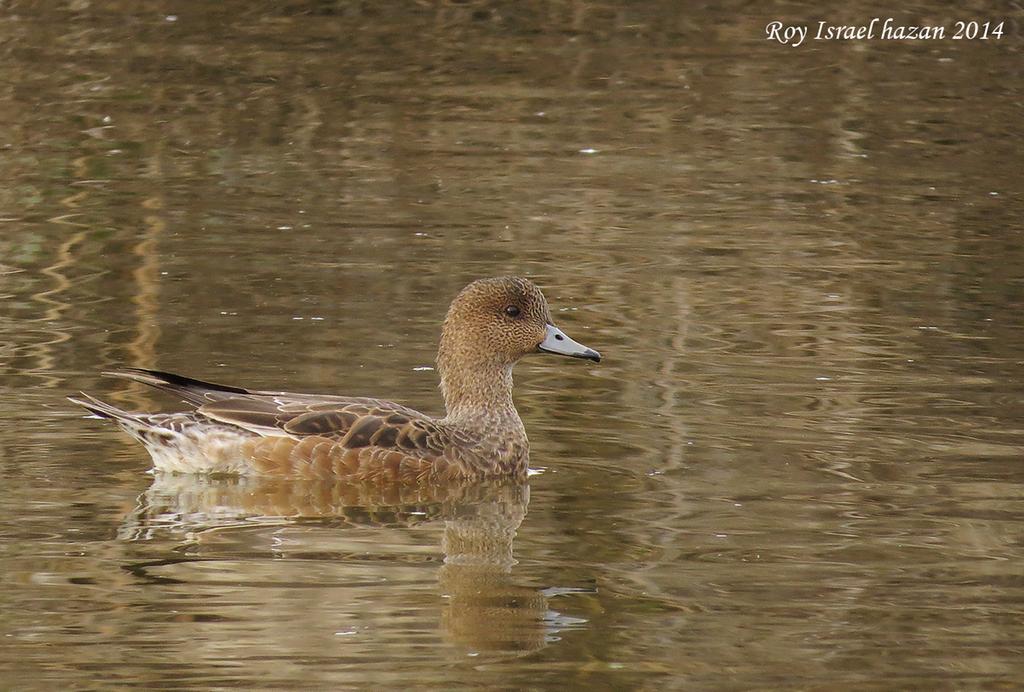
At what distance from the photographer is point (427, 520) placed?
8.14 m

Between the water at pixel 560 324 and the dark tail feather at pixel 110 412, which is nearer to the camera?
the water at pixel 560 324

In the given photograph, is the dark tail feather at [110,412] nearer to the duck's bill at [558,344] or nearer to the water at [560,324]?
the water at [560,324]

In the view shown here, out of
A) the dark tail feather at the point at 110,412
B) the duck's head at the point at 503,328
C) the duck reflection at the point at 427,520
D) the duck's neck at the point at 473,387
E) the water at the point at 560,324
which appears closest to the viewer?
the water at the point at 560,324

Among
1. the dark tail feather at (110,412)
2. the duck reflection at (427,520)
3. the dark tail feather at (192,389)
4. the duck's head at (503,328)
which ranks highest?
the duck's head at (503,328)

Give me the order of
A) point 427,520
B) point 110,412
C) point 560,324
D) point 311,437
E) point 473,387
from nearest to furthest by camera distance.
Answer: point 427,520, point 110,412, point 311,437, point 473,387, point 560,324

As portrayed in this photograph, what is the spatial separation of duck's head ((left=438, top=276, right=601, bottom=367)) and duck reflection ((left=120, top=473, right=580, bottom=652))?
2.42ft

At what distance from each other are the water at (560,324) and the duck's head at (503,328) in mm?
475

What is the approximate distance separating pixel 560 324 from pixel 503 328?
2287 mm

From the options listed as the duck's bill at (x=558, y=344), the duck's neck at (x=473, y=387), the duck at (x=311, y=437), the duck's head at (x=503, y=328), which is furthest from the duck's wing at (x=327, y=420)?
the duck's bill at (x=558, y=344)

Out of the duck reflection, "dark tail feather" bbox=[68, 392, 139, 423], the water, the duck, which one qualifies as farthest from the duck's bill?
"dark tail feather" bbox=[68, 392, 139, 423]

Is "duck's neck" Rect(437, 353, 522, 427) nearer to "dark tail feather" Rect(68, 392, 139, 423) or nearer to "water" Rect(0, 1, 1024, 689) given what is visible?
"water" Rect(0, 1, 1024, 689)

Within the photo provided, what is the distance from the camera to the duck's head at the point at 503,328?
30.2 ft

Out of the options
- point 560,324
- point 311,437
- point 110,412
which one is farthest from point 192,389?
point 560,324

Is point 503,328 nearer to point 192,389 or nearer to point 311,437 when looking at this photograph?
point 311,437
